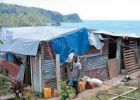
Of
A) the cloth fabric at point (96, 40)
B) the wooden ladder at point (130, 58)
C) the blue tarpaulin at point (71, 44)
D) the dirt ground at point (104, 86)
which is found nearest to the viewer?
the dirt ground at point (104, 86)

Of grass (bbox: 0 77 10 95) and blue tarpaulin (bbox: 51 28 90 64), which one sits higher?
blue tarpaulin (bbox: 51 28 90 64)

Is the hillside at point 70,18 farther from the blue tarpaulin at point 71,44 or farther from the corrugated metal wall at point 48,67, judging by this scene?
the corrugated metal wall at point 48,67

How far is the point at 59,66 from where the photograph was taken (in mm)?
15570

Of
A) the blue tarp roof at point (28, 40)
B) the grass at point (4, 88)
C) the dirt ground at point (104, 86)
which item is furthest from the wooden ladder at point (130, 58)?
the grass at point (4, 88)

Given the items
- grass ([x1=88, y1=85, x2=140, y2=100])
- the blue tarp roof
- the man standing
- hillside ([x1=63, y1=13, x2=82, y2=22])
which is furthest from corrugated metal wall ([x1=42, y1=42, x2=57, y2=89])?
hillside ([x1=63, y1=13, x2=82, y2=22])

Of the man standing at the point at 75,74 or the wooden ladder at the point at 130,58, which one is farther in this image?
the wooden ladder at the point at 130,58

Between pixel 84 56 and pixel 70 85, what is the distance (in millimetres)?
2625

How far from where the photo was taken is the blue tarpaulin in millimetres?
15750

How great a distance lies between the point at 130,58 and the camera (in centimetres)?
1988

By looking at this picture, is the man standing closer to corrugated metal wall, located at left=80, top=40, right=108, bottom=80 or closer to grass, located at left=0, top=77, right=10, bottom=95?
corrugated metal wall, located at left=80, top=40, right=108, bottom=80

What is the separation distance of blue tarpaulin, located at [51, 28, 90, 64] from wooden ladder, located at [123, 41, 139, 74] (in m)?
3.34

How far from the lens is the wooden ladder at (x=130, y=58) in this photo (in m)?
19.5

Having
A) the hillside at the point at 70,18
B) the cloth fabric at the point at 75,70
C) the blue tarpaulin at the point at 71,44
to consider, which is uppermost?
the blue tarpaulin at the point at 71,44

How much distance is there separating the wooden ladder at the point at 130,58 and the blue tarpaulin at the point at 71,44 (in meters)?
3.34
